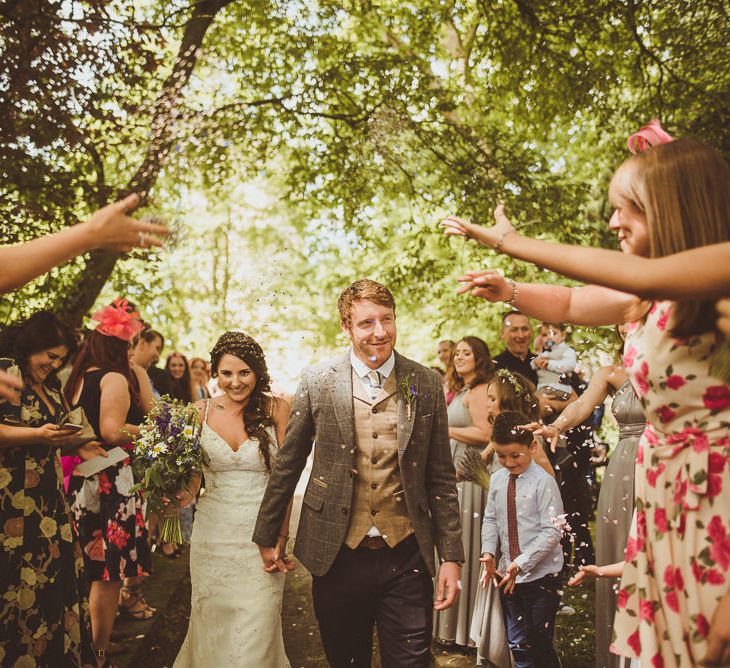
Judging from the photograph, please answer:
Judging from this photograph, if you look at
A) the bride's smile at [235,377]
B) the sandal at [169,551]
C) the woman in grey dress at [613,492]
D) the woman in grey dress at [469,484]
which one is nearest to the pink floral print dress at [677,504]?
the woman in grey dress at [613,492]

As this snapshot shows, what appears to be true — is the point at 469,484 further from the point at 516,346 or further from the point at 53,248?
the point at 53,248

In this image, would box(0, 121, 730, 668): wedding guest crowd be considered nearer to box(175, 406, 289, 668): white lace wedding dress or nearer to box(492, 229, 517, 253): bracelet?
box(492, 229, 517, 253): bracelet

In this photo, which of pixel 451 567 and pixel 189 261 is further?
pixel 189 261

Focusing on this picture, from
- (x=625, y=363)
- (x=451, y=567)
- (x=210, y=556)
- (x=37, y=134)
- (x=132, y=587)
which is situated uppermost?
(x=37, y=134)

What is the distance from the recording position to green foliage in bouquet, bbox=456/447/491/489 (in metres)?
6.37

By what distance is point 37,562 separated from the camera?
4.29 metres

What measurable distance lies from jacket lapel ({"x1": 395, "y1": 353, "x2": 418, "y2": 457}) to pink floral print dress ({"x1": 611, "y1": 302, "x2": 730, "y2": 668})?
5.05ft

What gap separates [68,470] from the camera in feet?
19.0

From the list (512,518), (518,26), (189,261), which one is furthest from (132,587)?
(189,261)

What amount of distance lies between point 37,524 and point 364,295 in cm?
237

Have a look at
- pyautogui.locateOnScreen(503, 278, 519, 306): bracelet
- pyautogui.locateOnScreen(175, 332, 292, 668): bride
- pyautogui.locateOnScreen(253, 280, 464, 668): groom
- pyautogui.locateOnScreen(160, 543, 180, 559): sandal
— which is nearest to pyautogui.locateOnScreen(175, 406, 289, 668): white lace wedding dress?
pyautogui.locateOnScreen(175, 332, 292, 668): bride

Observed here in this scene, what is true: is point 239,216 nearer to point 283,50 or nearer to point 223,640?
point 283,50

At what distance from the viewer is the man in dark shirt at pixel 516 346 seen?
7891 mm

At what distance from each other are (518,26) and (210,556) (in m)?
9.51
